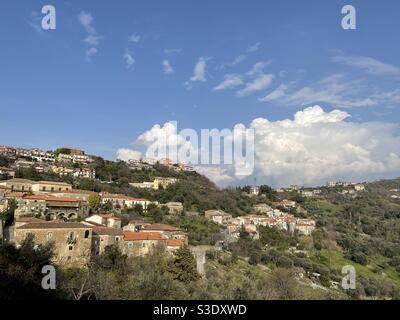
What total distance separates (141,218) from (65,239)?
22.6 m

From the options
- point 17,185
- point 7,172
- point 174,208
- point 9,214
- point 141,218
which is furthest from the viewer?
point 174,208

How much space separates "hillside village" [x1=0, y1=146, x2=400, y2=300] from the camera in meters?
29.5

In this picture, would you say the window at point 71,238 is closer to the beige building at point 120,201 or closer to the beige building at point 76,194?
the beige building at point 76,194

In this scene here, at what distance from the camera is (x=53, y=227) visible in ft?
86.4

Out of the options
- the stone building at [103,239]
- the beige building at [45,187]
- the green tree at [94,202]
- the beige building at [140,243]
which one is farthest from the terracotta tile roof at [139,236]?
the beige building at [45,187]

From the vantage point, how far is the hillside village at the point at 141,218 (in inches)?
1161

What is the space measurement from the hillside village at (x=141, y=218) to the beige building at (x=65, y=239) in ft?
0.23

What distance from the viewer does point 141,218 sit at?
1923 inches

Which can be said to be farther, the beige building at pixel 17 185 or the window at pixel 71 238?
the beige building at pixel 17 185

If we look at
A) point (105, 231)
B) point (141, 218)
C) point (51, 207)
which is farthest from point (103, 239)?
point (141, 218)

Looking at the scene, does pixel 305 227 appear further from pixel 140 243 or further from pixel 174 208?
A: pixel 140 243

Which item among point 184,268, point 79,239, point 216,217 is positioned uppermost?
point 79,239
